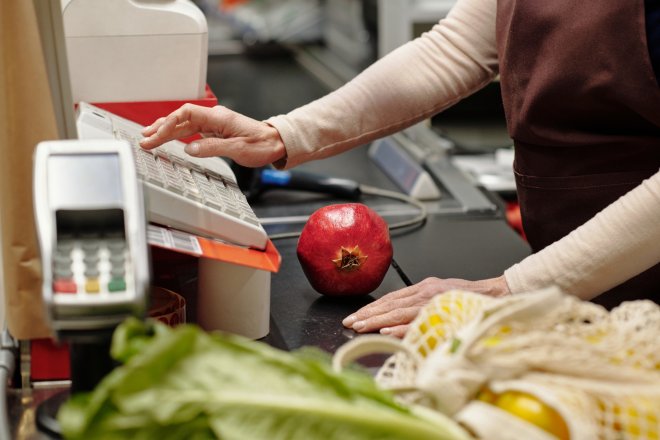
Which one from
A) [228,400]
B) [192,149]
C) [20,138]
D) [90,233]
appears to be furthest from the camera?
[192,149]

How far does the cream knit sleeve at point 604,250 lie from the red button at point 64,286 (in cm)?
60

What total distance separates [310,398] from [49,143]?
36cm

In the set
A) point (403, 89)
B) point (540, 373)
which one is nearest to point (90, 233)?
point (540, 373)

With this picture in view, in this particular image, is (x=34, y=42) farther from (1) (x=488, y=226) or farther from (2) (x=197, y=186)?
(1) (x=488, y=226)

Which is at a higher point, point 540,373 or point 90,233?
point 90,233

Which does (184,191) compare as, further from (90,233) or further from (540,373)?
(540,373)

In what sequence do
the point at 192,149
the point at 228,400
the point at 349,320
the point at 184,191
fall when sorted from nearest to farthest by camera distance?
the point at 228,400, the point at 184,191, the point at 349,320, the point at 192,149

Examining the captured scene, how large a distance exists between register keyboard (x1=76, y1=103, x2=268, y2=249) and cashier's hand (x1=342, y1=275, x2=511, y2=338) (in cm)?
17

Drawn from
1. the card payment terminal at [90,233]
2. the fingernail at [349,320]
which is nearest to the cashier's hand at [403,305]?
the fingernail at [349,320]

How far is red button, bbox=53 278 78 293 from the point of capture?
81 centimetres

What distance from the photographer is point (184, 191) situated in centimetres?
116

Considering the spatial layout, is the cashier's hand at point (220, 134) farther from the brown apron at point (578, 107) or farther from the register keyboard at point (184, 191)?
the brown apron at point (578, 107)

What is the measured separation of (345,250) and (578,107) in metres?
0.41

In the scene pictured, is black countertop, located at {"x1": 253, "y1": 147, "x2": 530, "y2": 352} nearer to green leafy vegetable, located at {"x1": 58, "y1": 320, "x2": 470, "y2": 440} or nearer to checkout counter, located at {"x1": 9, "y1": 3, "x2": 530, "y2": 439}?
checkout counter, located at {"x1": 9, "y1": 3, "x2": 530, "y2": 439}
